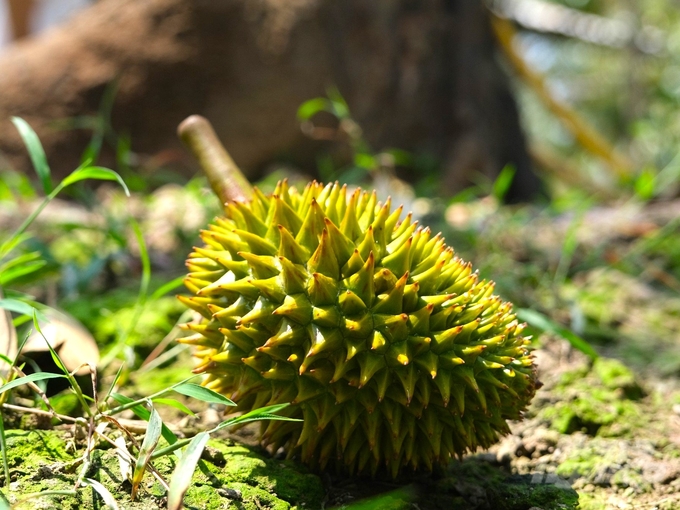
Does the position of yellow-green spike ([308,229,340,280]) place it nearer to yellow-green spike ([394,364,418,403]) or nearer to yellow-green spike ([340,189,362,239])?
yellow-green spike ([340,189,362,239])

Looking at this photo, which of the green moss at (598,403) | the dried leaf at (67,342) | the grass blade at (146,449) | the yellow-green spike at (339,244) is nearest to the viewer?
the grass blade at (146,449)

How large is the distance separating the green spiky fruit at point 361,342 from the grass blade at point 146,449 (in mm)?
200

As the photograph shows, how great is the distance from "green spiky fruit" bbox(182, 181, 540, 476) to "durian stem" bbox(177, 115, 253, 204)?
1.08 feet

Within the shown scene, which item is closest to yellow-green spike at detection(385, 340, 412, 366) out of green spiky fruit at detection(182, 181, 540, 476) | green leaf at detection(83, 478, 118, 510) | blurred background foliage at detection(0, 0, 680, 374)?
green spiky fruit at detection(182, 181, 540, 476)

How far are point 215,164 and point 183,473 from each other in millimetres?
963

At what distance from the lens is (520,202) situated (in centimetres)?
549

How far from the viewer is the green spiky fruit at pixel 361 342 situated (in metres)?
1.20

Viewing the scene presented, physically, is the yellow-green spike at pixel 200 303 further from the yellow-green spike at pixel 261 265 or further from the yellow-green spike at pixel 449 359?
the yellow-green spike at pixel 449 359

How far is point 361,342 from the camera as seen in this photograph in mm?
1206

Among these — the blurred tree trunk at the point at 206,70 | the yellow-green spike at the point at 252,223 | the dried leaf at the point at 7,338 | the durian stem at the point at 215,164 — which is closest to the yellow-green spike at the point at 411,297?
the yellow-green spike at the point at 252,223

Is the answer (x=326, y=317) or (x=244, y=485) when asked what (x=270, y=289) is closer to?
(x=326, y=317)

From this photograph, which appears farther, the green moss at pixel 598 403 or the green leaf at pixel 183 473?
the green moss at pixel 598 403

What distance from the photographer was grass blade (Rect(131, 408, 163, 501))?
105cm

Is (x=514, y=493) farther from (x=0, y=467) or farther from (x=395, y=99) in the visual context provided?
(x=395, y=99)
